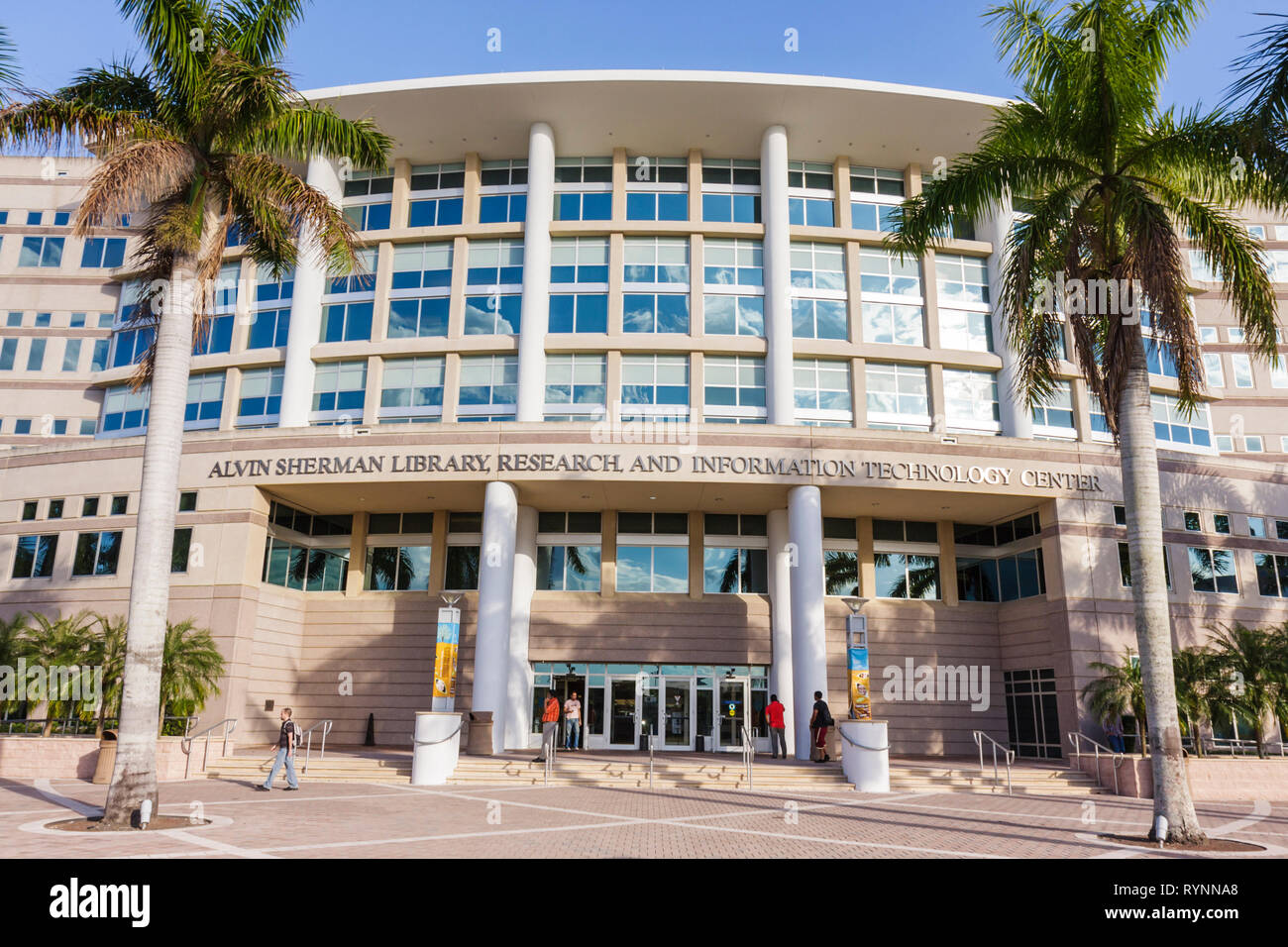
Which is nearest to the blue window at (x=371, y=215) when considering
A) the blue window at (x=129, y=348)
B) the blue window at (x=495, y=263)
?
the blue window at (x=495, y=263)

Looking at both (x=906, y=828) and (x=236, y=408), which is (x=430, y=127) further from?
(x=906, y=828)

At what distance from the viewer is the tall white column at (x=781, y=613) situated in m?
29.1

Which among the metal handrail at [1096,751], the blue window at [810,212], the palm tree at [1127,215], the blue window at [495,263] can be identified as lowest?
the metal handrail at [1096,751]

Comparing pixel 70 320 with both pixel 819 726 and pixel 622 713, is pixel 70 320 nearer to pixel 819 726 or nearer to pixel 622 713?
pixel 622 713

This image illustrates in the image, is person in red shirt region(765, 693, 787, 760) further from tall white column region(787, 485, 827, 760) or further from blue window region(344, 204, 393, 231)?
blue window region(344, 204, 393, 231)

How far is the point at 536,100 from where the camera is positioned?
31.1 m

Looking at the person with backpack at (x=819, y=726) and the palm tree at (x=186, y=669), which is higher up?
the palm tree at (x=186, y=669)

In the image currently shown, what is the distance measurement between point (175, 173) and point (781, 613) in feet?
71.6

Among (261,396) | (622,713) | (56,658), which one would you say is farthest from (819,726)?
(261,396)

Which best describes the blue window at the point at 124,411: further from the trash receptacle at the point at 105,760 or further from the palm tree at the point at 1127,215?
the palm tree at the point at 1127,215

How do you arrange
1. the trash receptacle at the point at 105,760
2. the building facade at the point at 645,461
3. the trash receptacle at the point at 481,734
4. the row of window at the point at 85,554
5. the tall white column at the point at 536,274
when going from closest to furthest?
1. the trash receptacle at the point at 105,760
2. the trash receptacle at the point at 481,734
3. the building facade at the point at 645,461
4. the row of window at the point at 85,554
5. the tall white column at the point at 536,274

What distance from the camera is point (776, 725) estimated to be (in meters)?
26.0

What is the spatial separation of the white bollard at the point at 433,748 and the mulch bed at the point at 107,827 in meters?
7.66
